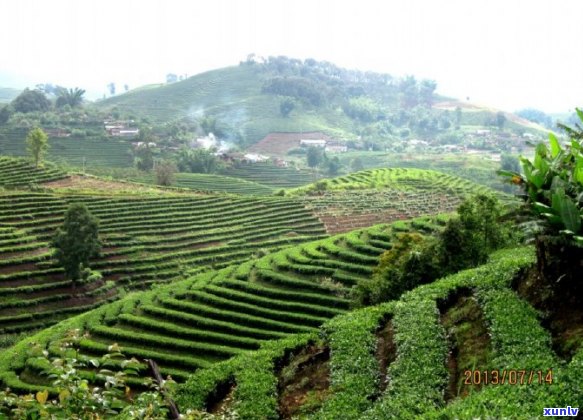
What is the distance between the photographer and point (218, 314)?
27719mm

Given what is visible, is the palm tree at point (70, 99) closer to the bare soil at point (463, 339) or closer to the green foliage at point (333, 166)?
the green foliage at point (333, 166)

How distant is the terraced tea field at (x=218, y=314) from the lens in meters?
24.2

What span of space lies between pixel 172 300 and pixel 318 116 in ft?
384

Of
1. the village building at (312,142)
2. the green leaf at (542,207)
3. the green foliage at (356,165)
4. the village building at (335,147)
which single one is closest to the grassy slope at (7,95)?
the village building at (312,142)

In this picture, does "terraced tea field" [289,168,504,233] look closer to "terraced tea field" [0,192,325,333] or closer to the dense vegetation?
the dense vegetation

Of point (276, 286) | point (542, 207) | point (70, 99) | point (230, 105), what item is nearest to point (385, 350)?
point (542, 207)

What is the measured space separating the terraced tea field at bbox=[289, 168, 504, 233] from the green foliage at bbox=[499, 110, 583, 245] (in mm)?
38702

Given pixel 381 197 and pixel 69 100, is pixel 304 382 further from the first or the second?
pixel 69 100

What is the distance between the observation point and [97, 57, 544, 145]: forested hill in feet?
441

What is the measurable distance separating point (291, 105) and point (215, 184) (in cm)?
6603

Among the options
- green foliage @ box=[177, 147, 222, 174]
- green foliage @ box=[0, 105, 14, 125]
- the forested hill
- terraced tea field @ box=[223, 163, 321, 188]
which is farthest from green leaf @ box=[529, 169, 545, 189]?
the forested hill

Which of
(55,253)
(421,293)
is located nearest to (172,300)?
(55,253)

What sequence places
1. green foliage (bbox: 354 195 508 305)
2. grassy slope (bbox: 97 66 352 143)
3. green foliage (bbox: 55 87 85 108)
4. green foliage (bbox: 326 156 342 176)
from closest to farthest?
green foliage (bbox: 354 195 508 305) → green foliage (bbox: 326 156 342 176) → green foliage (bbox: 55 87 85 108) → grassy slope (bbox: 97 66 352 143)
